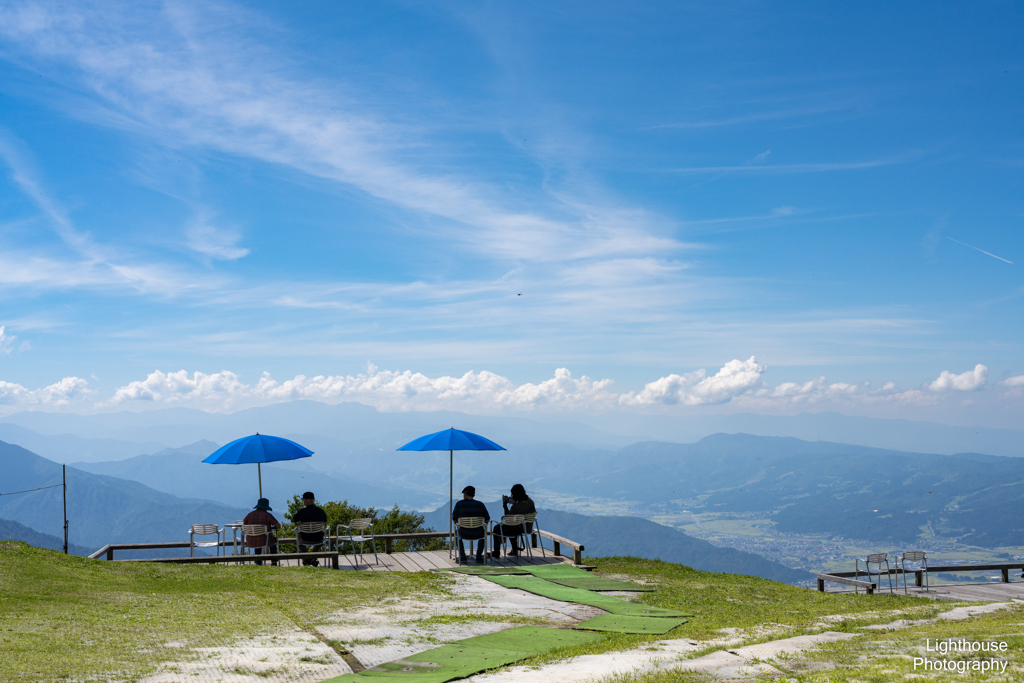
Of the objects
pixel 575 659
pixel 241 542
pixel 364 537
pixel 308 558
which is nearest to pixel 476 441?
pixel 364 537

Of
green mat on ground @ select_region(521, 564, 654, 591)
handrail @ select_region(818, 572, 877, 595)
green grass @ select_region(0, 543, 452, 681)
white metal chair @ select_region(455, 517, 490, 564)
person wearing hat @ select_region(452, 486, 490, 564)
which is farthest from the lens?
person wearing hat @ select_region(452, 486, 490, 564)

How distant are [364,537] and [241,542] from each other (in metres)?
2.66

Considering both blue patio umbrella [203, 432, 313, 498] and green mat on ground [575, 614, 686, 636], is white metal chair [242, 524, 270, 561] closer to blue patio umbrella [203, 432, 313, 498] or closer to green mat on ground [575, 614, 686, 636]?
blue patio umbrella [203, 432, 313, 498]

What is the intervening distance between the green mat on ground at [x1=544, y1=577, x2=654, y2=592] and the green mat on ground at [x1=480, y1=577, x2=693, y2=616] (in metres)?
0.26

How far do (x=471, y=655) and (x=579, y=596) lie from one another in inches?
174

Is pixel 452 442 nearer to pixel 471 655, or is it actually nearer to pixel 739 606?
pixel 739 606

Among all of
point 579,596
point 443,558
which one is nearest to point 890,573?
point 579,596

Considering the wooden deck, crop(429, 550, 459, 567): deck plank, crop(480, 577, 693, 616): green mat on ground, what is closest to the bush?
crop(429, 550, 459, 567): deck plank

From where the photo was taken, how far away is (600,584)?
12266 millimetres

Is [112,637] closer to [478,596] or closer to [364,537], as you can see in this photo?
[478,596]

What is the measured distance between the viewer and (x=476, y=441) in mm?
15914

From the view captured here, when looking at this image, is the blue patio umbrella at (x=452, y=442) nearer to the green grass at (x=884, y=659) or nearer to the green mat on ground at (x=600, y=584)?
the green mat on ground at (x=600, y=584)

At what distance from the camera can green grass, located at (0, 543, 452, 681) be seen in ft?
19.1

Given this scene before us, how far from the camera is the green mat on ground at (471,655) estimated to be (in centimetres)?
603
